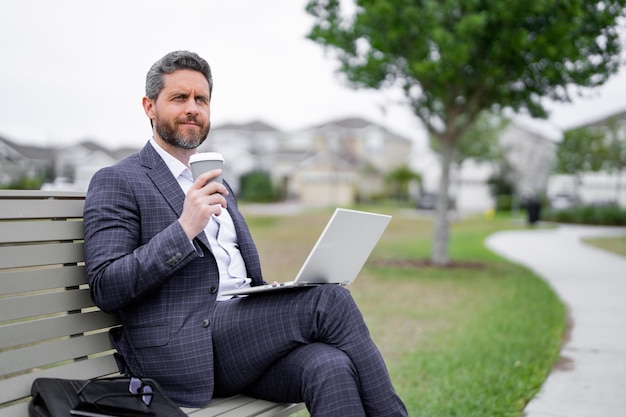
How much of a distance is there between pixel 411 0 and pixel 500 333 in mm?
6057

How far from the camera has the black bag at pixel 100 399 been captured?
2.01 meters

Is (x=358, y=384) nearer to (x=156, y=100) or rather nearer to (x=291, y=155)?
(x=156, y=100)

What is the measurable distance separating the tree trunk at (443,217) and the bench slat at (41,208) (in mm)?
9952

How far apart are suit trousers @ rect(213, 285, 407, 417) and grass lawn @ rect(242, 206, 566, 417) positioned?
65.7 inches

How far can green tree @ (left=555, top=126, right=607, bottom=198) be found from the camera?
4281 cm

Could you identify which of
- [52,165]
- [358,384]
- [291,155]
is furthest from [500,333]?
[52,165]

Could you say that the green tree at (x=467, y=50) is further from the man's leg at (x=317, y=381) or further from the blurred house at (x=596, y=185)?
the blurred house at (x=596, y=185)

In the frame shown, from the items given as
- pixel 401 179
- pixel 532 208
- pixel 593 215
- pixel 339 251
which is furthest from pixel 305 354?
pixel 401 179

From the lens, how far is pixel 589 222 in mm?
31984

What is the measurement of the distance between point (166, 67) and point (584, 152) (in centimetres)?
4558

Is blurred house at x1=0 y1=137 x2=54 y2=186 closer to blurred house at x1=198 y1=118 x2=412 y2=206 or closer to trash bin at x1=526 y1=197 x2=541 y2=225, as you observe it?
blurred house at x1=198 y1=118 x2=412 y2=206

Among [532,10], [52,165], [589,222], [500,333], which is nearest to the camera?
[500,333]

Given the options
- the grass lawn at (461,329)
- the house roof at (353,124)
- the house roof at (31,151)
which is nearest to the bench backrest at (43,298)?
the grass lawn at (461,329)

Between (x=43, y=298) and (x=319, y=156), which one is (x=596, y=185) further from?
(x=43, y=298)
